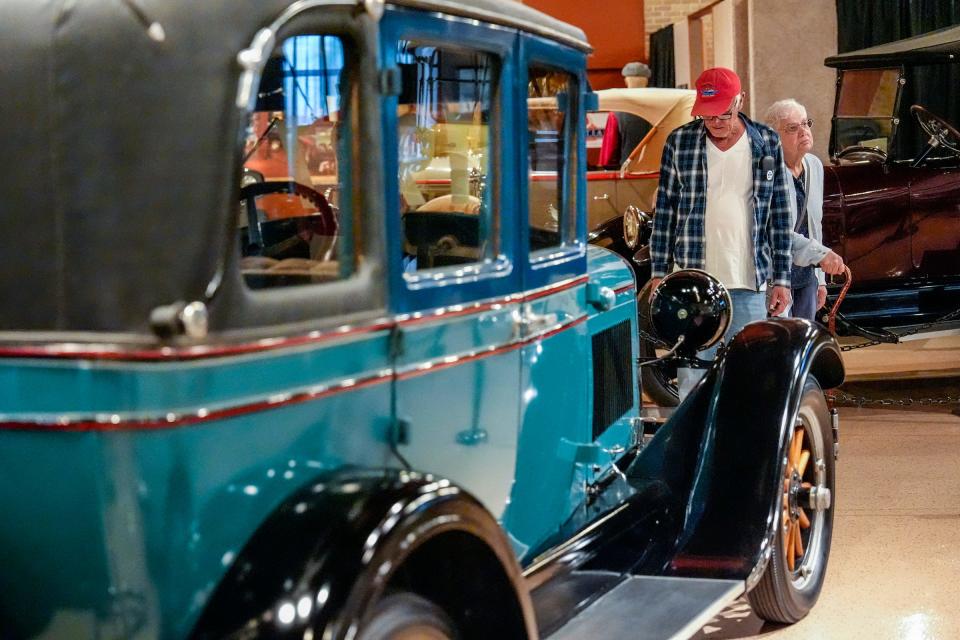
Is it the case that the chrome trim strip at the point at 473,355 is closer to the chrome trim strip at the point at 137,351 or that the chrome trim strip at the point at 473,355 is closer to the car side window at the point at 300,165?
the car side window at the point at 300,165

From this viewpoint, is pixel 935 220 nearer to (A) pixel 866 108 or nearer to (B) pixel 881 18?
(A) pixel 866 108

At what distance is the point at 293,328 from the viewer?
206 centimetres

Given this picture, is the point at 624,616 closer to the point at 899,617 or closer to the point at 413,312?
the point at 413,312

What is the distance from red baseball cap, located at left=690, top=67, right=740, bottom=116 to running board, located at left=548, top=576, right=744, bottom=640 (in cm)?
184

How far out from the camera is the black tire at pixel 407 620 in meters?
2.09

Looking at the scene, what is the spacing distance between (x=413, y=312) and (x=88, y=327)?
681mm

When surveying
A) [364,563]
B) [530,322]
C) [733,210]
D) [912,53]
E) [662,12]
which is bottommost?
[364,563]

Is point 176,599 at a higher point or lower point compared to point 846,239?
lower

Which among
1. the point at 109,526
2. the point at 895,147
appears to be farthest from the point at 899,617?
the point at 895,147

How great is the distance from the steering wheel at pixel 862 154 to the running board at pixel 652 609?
515 cm

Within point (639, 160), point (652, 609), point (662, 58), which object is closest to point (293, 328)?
point (652, 609)

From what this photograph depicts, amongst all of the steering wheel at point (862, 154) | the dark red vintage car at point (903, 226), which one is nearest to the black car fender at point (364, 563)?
the dark red vintage car at point (903, 226)

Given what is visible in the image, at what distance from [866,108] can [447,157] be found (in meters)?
5.79

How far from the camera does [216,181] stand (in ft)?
6.32
